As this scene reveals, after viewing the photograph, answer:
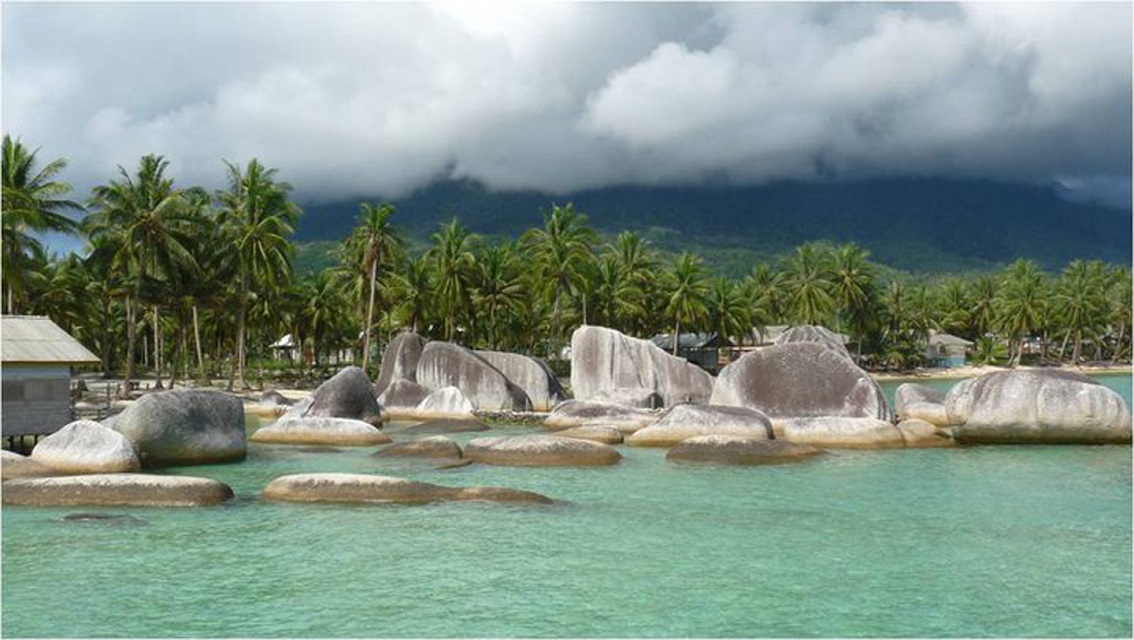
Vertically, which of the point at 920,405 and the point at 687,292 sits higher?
the point at 687,292

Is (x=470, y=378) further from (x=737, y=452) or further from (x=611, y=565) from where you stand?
(x=611, y=565)

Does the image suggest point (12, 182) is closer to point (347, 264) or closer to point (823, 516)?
point (347, 264)

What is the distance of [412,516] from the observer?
50.4 feet

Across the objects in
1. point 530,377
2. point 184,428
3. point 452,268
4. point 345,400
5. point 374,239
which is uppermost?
point 374,239

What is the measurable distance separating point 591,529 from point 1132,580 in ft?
22.5

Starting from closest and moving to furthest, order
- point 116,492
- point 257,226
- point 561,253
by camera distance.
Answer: point 116,492
point 257,226
point 561,253

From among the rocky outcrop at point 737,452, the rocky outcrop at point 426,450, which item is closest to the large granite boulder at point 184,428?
the rocky outcrop at point 426,450

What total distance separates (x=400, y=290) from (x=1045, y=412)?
4074 centimetres

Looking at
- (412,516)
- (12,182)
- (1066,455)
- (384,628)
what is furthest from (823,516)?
(12,182)

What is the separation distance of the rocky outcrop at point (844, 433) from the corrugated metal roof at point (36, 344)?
54.8ft

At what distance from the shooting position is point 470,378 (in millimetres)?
35781

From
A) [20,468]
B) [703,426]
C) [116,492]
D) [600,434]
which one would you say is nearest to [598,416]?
[600,434]

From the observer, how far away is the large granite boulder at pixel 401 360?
123 ft

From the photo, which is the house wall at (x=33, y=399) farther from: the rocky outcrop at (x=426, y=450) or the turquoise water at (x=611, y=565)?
the rocky outcrop at (x=426, y=450)
